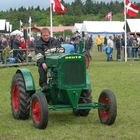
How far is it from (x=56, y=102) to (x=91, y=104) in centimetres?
65

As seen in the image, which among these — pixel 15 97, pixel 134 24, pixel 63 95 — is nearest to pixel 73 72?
pixel 63 95

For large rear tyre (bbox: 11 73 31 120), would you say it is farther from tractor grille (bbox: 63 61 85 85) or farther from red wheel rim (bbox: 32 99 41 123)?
tractor grille (bbox: 63 61 85 85)

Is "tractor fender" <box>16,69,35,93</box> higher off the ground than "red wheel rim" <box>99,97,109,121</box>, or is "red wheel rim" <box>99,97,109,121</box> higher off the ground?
"tractor fender" <box>16,69,35,93</box>

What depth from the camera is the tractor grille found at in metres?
9.06

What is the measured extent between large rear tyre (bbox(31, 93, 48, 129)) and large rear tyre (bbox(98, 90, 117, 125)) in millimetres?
1157

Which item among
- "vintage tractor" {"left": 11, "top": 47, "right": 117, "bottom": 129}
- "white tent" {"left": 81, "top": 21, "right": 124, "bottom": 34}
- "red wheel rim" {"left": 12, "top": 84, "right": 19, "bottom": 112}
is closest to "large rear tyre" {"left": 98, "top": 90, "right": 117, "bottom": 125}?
"vintage tractor" {"left": 11, "top": 47, "right": 117, "bottom": 129}

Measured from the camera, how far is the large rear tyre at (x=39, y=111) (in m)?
8.70

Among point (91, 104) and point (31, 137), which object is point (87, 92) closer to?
point (91, 104)

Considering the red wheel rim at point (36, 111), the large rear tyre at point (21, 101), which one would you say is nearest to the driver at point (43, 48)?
the large rear tyre at point (21, 101)

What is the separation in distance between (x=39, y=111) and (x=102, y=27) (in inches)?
2060

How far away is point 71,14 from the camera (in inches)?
6235

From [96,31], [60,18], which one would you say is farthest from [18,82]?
[60,18]

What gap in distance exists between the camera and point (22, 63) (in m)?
26.7

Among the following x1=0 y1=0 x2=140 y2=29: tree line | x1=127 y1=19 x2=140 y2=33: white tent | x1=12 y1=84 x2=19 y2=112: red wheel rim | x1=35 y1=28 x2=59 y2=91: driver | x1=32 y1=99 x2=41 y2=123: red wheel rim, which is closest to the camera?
x1=32 y1=99 x2=41 y2=123: red wheel rim
